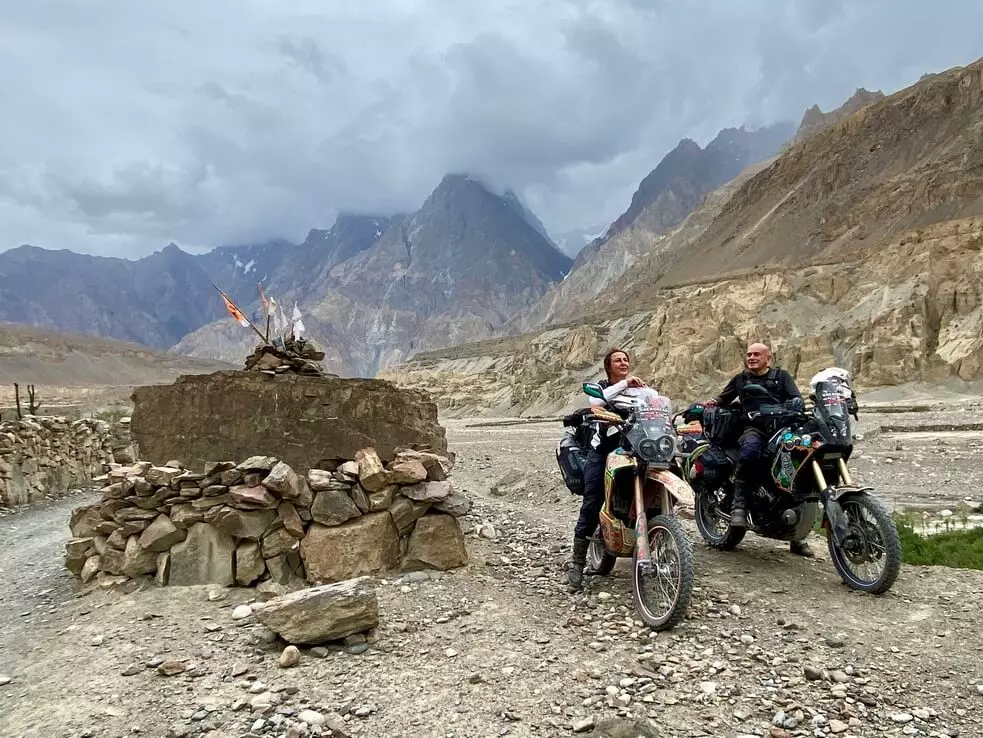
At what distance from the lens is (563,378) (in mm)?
53438

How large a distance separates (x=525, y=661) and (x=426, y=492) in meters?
1.96

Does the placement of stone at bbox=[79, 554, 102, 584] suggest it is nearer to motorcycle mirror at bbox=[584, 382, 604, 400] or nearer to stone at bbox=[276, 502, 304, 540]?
stone at bbox=[276, 502, 304, 540]

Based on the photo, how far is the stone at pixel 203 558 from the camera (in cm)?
526

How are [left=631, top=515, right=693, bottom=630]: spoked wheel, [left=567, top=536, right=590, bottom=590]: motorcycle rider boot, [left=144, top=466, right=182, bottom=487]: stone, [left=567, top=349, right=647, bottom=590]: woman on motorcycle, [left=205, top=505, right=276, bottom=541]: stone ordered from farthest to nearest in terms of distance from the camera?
[left=144, top=466, right=182, bottom=487]: stone → [left=205, top=505, right=276, bottom=541]: stone → [left=567, top=536, right=590, bottom=590]: motorcycle rider boot → [left=567, top=349, right=647, bottom=590]: woman on motorcycle → [left=631, top=515, right=693, bottom=630]: spoked wheel

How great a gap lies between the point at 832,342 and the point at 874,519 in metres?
36.7

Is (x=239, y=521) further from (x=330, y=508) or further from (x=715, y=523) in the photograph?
(x=715, y=523)

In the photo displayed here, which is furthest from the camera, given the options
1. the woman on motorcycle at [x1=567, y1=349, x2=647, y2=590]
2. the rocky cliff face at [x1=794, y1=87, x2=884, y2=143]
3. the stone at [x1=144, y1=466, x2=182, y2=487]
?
the rocky cliff face at [x1=794, y1=87, x2=884, y2=143]

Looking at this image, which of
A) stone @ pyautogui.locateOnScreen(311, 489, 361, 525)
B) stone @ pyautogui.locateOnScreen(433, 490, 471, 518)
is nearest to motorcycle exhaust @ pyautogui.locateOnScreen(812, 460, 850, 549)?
stone @ pyautogui.locateOnScreen(433, 490, 471, 518)

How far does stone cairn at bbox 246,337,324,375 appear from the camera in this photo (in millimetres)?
10586

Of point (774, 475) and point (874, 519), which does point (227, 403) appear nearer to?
point (774, 475)

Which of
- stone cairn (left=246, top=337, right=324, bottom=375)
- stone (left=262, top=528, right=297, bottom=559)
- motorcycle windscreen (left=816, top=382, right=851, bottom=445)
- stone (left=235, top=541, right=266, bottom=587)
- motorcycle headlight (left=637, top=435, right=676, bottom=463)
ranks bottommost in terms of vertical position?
stone (left=235, top=541, right=266, bottom=587)

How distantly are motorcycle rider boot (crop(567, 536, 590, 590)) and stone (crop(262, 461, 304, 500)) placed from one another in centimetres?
235

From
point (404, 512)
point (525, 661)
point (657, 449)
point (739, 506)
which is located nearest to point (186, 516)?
point (404, 512)

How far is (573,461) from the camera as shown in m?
5.36
